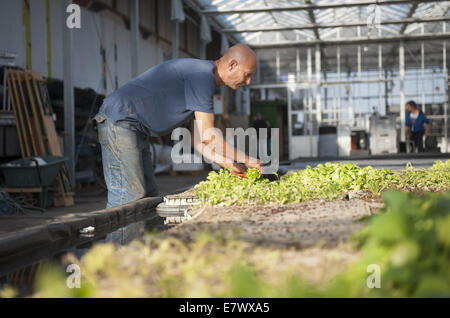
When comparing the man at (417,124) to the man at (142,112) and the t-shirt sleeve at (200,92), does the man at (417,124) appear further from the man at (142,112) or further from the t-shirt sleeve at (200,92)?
the t-shirt sleeve at (200,92)

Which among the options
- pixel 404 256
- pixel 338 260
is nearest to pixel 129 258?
pixel 338 260

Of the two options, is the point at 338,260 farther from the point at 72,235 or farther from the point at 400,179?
the point at 400,179

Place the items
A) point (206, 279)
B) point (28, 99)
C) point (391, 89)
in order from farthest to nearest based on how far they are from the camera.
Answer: point (391, 89) < point (28, 99) < point (206, 279)

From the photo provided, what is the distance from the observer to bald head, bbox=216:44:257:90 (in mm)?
2891

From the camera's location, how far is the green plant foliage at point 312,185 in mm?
2361

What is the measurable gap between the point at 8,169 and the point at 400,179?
15.2 ft

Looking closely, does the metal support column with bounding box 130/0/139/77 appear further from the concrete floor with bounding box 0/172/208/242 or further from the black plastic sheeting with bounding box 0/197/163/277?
the black plastic sheeting with bounding box 0/197/163/277

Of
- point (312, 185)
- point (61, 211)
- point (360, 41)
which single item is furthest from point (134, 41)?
point (360, 41)

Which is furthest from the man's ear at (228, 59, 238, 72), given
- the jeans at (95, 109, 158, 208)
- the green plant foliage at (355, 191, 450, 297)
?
the green plant foliage at (355, 191, 450, 297)

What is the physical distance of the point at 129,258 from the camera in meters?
1.15

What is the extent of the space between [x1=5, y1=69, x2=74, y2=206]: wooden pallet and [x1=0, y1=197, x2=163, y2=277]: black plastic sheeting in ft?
13.7

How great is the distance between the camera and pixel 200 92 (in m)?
2.88

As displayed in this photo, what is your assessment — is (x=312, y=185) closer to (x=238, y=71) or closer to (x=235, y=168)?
(x=235, y=168)

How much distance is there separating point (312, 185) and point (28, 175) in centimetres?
422
